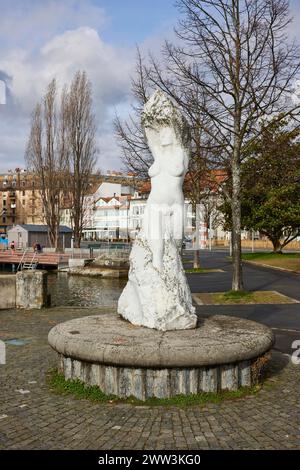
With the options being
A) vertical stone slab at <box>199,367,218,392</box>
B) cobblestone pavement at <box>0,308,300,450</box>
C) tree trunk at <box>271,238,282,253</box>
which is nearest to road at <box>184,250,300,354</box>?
vertical stone slab at <box>199,367,218,392</box>

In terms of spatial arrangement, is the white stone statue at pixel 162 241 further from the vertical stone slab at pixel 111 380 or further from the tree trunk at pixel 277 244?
the tree trunk at pixel 277 244

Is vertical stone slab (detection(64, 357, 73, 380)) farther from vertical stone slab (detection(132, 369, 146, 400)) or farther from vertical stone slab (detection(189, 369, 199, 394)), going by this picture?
vertical stone slab (detection(189, 369, 199, 394))

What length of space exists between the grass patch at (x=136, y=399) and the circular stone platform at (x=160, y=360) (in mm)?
56

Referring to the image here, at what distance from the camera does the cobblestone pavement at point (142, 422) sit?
13.1 ft

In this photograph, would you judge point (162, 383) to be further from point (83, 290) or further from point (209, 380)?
point (83, 290)

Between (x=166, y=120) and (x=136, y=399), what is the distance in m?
3.71

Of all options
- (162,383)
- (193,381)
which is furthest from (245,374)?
(162,383)

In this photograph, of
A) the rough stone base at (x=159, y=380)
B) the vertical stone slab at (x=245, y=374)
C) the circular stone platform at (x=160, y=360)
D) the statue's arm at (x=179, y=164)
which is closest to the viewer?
the circular stone platform at (x=160, y=360)

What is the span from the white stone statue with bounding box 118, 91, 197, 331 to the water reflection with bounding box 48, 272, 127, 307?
29.1ft

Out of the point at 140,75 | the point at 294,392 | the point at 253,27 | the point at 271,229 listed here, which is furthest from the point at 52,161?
the point at 294,392

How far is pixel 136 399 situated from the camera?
197 inches

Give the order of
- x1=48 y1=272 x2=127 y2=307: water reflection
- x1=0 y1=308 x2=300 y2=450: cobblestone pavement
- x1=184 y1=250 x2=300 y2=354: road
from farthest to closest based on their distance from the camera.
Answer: x1=48 y1=272 x2=127 y2=307: water reflection < x1=184 y1=250 x2=300 y2=354: road < x1=0 y1=308 x2=300 y2=450: cobblestone pavement

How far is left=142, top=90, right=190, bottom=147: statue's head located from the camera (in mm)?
6430

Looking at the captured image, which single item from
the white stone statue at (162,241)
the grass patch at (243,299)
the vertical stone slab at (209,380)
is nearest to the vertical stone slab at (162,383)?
the vertical stone slab at (209,380)
